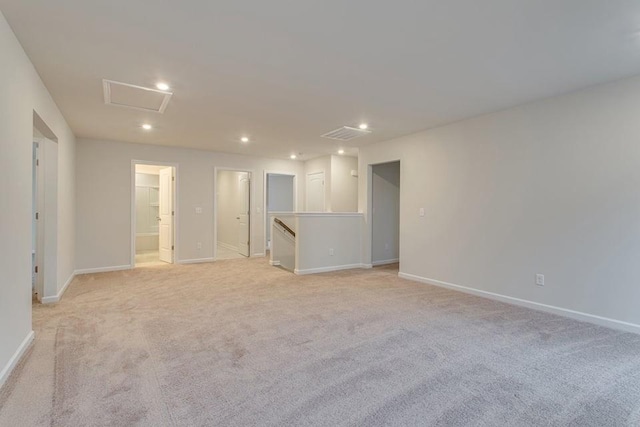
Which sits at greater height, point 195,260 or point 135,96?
point 135,96

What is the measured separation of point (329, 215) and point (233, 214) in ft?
11.8

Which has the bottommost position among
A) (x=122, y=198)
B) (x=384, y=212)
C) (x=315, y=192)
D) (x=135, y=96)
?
(x=384, y=212)

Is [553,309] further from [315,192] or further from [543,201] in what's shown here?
[315,192]

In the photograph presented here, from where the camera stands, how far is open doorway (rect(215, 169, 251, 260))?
755 cm

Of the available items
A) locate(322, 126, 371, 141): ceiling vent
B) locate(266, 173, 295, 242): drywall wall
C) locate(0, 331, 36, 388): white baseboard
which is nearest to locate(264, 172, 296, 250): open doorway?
locate(266, 173, 295, 242): drywall wall

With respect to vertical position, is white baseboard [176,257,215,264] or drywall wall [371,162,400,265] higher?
drywall wall [371,162,400,265]

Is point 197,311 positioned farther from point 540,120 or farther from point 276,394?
point 540,120

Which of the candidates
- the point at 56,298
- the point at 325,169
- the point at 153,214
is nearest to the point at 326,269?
the point at 325,169

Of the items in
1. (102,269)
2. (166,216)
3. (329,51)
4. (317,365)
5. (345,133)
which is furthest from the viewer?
(166,216)

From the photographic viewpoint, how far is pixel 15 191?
2352 millimetres

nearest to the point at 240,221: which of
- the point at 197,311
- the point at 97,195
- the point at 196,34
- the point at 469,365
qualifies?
the point at 97,195

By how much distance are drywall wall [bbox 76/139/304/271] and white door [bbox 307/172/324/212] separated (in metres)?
1.89

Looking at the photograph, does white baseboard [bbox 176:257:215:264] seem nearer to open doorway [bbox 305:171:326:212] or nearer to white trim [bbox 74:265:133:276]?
white trim [bbox 74:265:133:276]

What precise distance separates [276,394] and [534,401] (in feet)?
5.08
